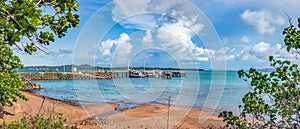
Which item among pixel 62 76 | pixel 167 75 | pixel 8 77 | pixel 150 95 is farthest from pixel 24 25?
pixel 62 76

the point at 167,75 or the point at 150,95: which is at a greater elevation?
the point at 167,75

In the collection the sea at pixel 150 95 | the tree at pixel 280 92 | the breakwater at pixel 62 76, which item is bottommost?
the sea at pixel 150 95

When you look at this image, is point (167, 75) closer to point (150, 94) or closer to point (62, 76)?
point (62, 76)

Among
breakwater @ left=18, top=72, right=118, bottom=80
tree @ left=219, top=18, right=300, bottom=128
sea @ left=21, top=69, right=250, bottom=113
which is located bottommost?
sea @ left=21, top=69, right=250, bottom=113

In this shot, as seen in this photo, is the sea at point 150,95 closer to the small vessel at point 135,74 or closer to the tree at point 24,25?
the small vessel at point 135,74

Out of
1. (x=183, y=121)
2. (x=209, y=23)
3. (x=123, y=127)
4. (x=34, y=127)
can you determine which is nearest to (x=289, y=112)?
(x=209, y=23)

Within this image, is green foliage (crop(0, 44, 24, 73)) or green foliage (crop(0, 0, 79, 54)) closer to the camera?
green foliage (crop(0, 0, 79, 54))

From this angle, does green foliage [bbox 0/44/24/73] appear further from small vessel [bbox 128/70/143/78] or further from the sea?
small vessel [bbox 128/70/143/78]

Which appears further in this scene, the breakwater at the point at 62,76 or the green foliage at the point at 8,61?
the breakwater at the point at 62,76

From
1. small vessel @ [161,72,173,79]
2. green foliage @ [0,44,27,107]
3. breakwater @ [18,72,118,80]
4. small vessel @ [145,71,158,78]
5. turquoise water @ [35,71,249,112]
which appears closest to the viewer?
green foliage @ [0,44,27,107]

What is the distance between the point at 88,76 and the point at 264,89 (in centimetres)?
5096

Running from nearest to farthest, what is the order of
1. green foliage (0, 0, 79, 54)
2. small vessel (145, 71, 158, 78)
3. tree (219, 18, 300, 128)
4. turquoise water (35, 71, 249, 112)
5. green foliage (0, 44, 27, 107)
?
1. green foliage (0, 0, 79, 54)
2. tree (219, 18, 300, 128)
3. green foliage (0, 44, 27, 107)
4. turquoise water (35, 71, 249, 112)
5. small vessel (145, 71, 158, 78)

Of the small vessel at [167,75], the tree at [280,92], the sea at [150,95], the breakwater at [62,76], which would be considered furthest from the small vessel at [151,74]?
the tree at [280,92]

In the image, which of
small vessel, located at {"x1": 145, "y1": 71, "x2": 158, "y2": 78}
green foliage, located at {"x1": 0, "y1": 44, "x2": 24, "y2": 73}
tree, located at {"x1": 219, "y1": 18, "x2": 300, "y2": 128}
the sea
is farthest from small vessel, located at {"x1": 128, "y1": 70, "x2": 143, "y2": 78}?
tree, located at {"x1": 219, "y1": 18, "x2": 300, "y2": 128}
